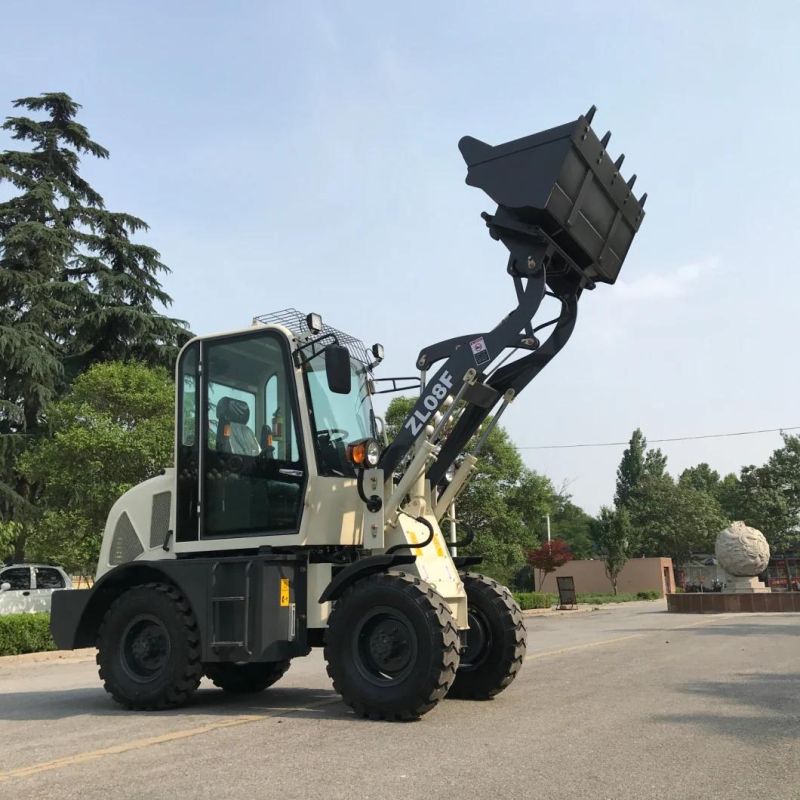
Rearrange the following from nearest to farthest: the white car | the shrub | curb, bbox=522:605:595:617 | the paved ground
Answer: the paved ground → the white car → curb, bbox=522:605:595:617 → the shrub

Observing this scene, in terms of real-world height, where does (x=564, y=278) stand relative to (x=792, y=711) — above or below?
above

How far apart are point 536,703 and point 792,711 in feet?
6.78

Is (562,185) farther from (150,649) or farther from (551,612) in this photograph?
(551,612)

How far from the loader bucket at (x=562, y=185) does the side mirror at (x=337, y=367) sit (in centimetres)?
195

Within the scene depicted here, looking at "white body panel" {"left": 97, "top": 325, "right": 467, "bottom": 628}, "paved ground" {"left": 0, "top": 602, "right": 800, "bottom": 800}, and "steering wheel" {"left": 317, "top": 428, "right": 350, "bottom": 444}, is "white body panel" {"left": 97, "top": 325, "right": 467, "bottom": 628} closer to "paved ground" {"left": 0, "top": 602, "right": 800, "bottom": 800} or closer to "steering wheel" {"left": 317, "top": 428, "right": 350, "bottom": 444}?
"steering wheel" {"left": 317, "top": 428, "right": 350, "bottom": 444}

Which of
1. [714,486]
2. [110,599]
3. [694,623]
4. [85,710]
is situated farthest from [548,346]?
[714,486]

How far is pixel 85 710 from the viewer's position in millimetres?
7848

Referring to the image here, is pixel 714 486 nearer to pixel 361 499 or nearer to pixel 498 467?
pixel 498 467

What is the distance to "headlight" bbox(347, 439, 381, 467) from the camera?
24.3ft

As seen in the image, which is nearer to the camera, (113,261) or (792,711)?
(792,711)

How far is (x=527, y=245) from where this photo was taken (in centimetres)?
787

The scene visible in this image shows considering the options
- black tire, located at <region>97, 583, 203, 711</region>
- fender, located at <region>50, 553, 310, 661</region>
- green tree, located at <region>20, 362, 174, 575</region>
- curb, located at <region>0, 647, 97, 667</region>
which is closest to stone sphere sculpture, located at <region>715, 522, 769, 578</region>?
green tree, located at <region>20, 362, 174, 575</region>

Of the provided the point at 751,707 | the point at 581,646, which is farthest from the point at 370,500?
the point at 581,646

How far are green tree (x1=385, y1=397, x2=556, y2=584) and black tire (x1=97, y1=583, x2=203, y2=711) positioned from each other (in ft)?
72.0
